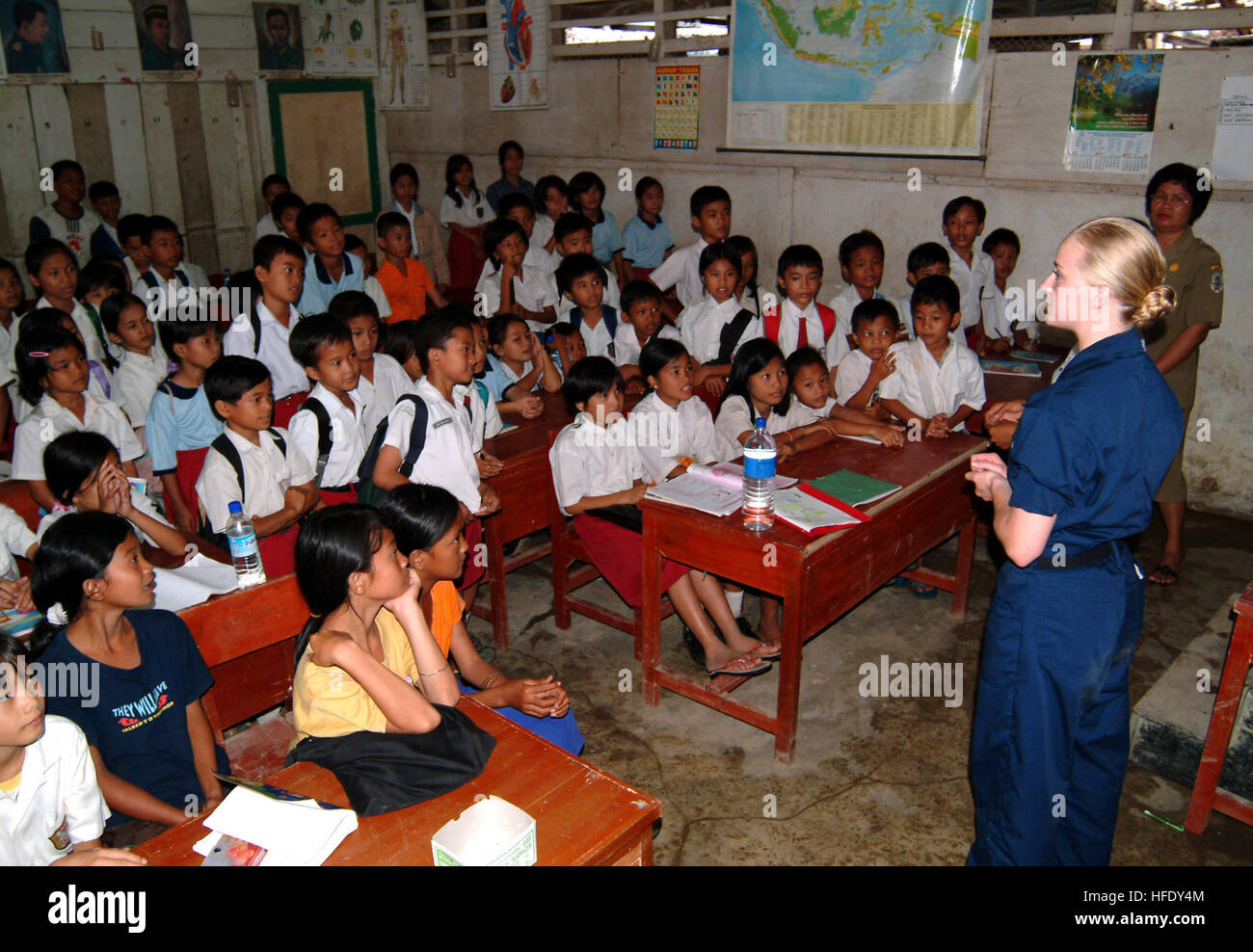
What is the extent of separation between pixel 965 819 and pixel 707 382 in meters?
2.21

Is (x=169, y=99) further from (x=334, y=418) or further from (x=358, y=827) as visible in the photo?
(x=358, y=827)

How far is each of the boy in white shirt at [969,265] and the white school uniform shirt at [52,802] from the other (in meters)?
4.44

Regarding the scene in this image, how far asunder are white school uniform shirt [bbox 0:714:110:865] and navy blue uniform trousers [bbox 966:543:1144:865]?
74.8 inches

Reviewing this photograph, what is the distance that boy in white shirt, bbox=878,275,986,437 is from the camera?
3830 mm

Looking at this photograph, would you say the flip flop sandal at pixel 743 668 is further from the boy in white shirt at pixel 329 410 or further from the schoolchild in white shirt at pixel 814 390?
the boy in white shirt at pixel 329 410

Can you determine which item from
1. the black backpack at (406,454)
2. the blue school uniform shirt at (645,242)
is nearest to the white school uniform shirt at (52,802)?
the black backpack at (406,454)

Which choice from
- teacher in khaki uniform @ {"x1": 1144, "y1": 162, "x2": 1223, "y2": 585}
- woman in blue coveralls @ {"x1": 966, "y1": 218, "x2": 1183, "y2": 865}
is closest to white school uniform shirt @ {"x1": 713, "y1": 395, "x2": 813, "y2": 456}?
teacher in khaki uniform @ {"x1": 1144, "y1": 162, "x2": 1223, "y2": 585}

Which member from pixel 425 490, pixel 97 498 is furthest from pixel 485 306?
pixel 425 490

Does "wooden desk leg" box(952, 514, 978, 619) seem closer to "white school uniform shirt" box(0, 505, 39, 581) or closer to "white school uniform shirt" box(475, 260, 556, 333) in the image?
"white school uniform shirt" box(475, 260, 556, 333)

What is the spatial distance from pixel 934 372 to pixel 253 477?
8.67ft

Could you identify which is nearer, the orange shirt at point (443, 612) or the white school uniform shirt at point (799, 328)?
the orange shirt at point (443, 612)

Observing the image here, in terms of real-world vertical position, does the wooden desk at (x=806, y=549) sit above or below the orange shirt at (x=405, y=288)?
below

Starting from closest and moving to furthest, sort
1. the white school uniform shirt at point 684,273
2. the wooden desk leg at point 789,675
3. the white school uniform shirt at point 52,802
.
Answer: the white school uniform shirt at point 52,802 < the wooden desk leg at point 789,675 < the white school uniform shirt at point 684,273

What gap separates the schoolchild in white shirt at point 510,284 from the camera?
5602 millimetres
